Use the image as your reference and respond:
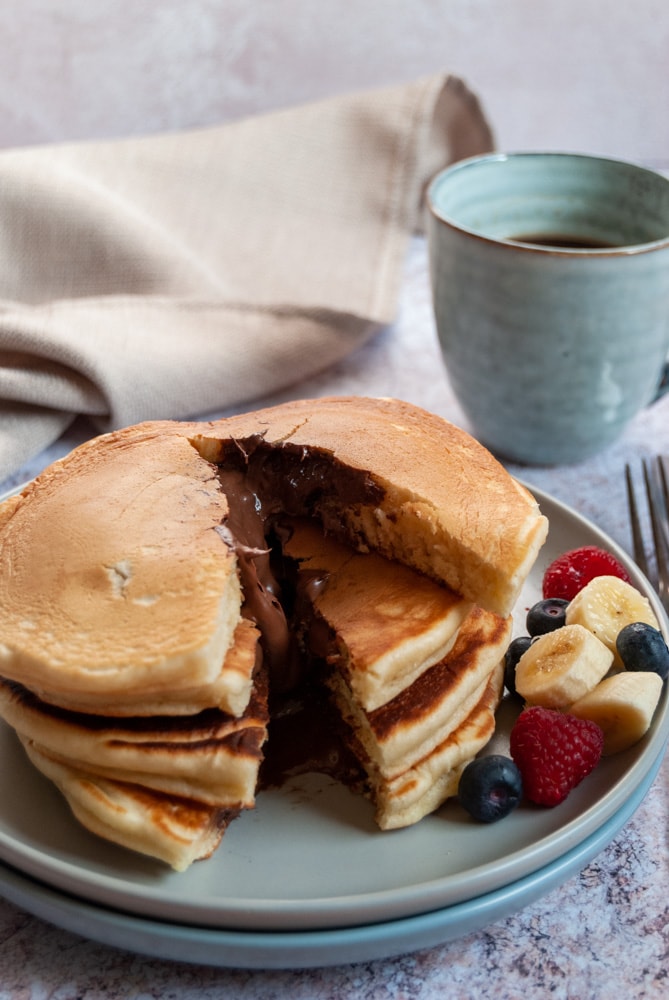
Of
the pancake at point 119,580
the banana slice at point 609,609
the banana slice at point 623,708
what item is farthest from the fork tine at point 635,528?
the pancake at point 119,580

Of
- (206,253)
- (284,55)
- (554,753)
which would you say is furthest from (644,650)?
(284,55)

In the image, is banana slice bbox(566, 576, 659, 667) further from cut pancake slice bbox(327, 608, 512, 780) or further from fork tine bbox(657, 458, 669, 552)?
fork tine bbox(657, 458, 669, 552)

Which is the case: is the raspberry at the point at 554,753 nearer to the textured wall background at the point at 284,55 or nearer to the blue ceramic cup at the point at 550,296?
the blue ceramic cup at the point at 550,296

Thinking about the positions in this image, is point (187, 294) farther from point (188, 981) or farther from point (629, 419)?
point (188, 981)

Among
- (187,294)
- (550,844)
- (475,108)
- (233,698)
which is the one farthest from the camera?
(475,108)

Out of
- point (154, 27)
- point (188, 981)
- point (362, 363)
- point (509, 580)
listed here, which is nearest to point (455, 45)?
point (154, 27)

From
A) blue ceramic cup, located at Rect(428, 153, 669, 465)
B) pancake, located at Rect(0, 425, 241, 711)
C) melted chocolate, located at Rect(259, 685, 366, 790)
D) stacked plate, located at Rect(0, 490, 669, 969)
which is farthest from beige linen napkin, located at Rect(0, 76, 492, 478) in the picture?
stacked plate, located at Rect(0, 490, 669, 969)
